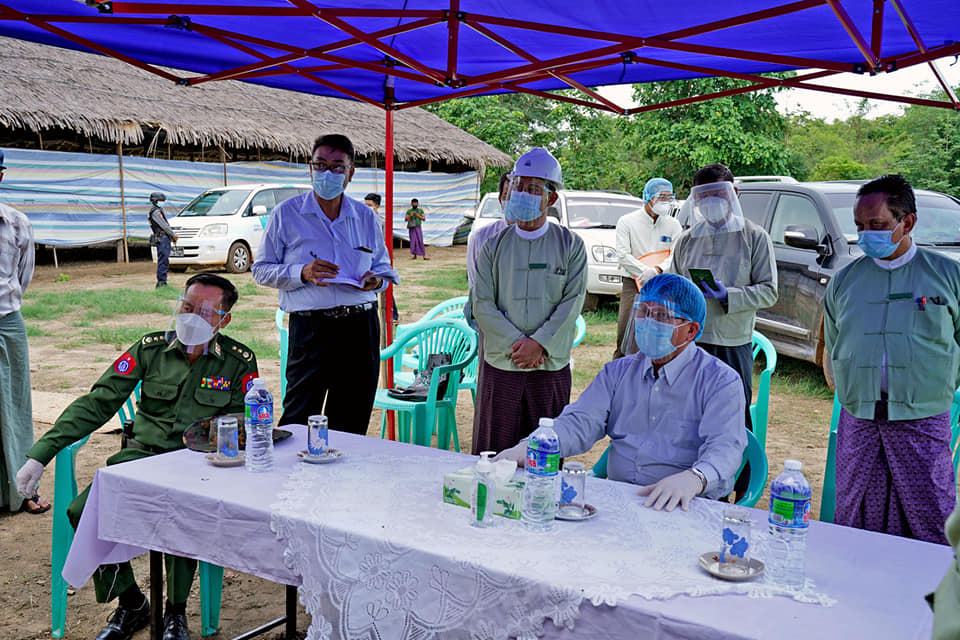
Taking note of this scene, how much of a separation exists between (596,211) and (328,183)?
303 inches

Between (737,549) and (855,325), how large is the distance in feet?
5.43

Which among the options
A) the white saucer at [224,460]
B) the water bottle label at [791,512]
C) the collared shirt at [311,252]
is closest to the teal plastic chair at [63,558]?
the white saucer at [224,460]

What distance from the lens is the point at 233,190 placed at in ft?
49.7

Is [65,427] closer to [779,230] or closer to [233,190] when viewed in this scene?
[779,230]

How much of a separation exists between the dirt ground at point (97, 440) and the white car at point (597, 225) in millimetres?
758

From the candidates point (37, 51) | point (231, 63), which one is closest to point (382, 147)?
point (37, 51)

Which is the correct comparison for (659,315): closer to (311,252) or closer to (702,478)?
(702,478)

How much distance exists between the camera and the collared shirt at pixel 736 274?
416 cm

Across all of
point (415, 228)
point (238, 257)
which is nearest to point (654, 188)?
point (238, 257)

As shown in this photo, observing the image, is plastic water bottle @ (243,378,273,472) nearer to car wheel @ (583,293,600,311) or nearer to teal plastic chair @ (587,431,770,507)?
teal plastic chair @ (587,431,770,507)

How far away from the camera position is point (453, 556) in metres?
2.00

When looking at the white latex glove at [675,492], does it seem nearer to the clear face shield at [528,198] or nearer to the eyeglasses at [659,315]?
the eyeglasses at [659,315]

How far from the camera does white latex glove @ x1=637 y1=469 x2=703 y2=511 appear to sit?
2.39 m

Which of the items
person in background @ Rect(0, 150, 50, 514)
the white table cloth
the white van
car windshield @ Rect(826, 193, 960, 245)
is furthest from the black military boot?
the white van
